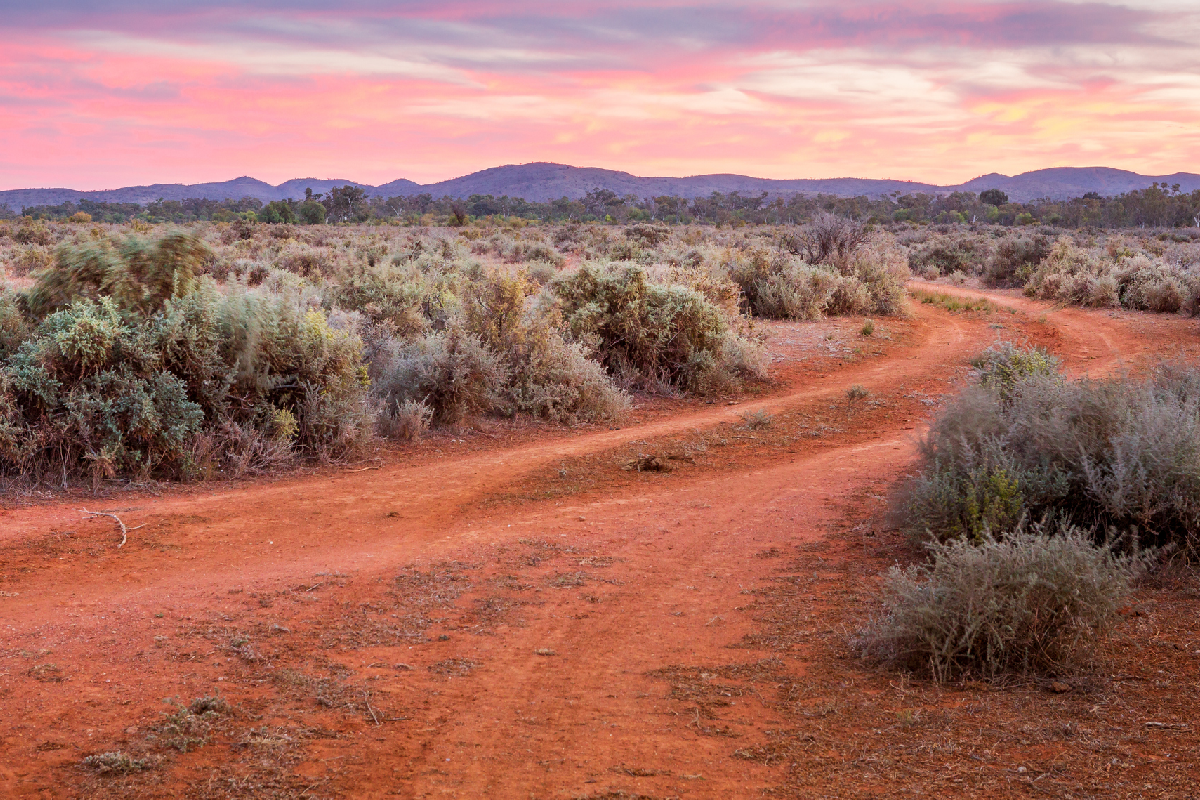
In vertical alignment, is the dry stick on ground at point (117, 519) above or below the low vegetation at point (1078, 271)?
below

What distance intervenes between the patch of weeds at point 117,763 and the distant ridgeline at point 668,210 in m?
50.8

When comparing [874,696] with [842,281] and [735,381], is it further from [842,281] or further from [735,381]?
[842,281]

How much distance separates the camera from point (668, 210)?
3418 inches

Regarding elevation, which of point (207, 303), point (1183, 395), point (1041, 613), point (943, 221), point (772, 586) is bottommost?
point (772, 586)

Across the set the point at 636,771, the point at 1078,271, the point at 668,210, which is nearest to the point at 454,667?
the point at 636,771

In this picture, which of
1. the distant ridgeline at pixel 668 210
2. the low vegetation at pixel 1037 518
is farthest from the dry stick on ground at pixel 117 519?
the distant ridgeline at pixel 668 210

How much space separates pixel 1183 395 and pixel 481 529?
5.43 metres

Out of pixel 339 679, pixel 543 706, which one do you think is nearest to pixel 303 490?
pixel 339 679

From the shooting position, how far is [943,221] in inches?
2835

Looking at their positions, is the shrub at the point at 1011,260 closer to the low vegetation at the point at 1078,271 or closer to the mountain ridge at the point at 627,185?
the low vegetation at the point at 1078,271

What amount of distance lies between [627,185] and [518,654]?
165 m

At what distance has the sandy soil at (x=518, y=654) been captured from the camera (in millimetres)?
3588

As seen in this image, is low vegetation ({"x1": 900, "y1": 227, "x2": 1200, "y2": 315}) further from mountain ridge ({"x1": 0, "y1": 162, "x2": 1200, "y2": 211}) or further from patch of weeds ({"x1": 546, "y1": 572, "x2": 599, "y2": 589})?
mountain ridge ({"x1": 0, "y1": 162, "x2": 1200, "y2": 211})

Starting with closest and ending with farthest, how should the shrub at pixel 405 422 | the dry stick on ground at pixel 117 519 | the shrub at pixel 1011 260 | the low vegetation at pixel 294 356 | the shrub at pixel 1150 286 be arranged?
the dry stick on ground at pixel 117 519, the low vegetation at pixel 294 356, the shrub at pixel 405 422, the shrub at pixel 1150 286, the shrub at pixel 1011 260
